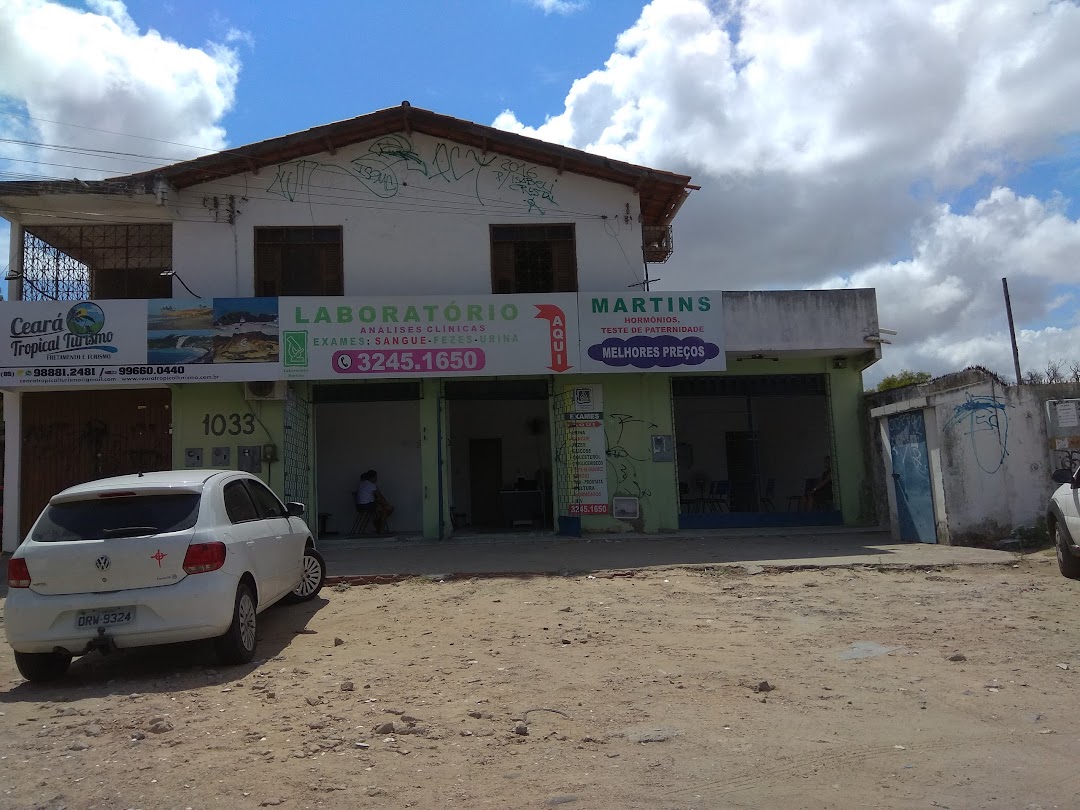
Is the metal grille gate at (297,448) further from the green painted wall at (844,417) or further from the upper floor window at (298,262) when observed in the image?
the green painted wall at (844,417)

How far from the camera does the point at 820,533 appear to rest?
14.7 metres

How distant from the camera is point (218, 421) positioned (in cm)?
1491

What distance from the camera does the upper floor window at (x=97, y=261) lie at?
51.0 ft

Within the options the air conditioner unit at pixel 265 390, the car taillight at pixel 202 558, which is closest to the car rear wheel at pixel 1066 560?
the car taillight at pixel 202 558

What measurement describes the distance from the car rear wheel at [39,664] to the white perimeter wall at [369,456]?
11.2 metres

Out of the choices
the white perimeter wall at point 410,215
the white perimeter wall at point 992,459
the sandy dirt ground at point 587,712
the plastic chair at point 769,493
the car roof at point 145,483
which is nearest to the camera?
the sandy dirt ground at point 587,712

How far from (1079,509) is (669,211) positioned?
430 inches

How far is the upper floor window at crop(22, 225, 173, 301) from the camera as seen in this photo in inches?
611

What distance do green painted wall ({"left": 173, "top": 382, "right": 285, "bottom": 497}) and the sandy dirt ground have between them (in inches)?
280

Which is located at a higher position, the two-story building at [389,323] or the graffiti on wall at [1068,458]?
the two-story building at [389,323]

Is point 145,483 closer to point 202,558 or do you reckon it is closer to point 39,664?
point 202,558

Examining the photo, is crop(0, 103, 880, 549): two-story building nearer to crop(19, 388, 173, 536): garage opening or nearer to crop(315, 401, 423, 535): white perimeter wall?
crop(19, 388, 173, 536): garage opening

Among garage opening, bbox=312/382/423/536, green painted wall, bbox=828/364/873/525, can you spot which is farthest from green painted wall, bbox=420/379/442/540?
green painted wall, bbox=828/364/873/525

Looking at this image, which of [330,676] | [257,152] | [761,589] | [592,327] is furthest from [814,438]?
[330,676]
